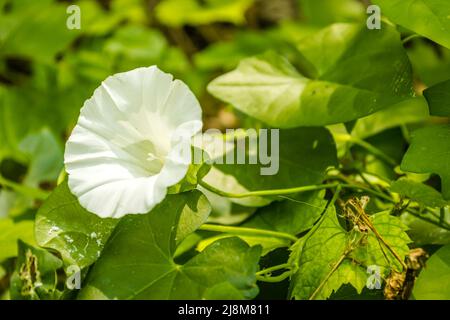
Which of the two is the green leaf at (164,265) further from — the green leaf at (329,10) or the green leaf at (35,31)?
the green leaf at (329,10)

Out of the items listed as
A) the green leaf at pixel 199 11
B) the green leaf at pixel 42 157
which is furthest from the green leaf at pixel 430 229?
the green leaf at pixel 199 11

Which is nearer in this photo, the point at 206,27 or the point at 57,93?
the point at 57,93

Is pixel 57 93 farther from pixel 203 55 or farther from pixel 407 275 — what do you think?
pixel 407 275

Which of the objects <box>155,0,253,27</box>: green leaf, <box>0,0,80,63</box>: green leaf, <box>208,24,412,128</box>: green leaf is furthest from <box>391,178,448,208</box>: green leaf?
<box>155,0,253,27</box>: green leaf

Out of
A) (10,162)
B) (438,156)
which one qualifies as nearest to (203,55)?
(10,162)

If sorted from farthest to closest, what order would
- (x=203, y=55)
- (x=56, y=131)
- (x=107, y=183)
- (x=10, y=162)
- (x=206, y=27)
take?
(x=206, y=27) < (x=203, y=55) < (x=56, y=131) < (x=10, y=162) < (x=107, y=183)
